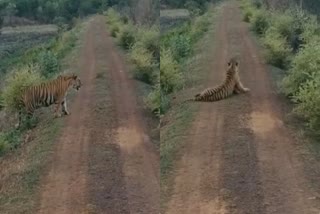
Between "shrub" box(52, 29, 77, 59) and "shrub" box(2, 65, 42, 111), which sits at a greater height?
"shrub" box(52, 29, 77, 59)

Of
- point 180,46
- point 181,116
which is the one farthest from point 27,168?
point 180,46

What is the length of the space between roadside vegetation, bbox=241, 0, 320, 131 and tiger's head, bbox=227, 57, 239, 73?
0.16 metres

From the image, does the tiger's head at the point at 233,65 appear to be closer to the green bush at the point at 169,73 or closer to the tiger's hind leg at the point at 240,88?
the tiger's hind leg at the point at 240,88

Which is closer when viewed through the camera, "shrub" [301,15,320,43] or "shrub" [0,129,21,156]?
"shrub" [0,129,21,156]

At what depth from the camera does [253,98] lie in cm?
303

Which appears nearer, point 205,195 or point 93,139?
point 205,195

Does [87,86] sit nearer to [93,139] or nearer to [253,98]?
[93,139]

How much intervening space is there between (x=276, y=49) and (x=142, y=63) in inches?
25.0

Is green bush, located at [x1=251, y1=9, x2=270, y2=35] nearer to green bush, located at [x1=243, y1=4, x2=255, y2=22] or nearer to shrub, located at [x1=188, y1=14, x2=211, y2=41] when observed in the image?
green bush, located at [x1=243, y1=4, x2=255, y2=22]

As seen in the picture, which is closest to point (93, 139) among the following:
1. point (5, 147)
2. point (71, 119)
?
point (71, 119)

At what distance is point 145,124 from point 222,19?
2.00 ft

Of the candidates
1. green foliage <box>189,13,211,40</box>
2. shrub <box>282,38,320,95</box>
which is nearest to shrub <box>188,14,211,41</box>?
green foliage <box>189,13,211,40</box>

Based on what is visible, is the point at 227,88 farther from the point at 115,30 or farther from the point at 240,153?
the point at 115,30

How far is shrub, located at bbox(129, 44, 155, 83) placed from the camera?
297 cm
